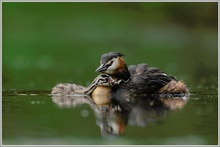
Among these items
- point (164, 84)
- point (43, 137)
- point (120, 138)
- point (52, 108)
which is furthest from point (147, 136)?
point (164, 84)

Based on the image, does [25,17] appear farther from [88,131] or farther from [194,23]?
[88,131]

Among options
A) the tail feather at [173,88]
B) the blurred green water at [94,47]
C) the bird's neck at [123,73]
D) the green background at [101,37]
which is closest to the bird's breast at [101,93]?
the bird's neck at [123,73]

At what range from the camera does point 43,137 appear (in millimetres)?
10984

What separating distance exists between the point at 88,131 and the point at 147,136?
91 centimetres

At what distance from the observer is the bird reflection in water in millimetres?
12117

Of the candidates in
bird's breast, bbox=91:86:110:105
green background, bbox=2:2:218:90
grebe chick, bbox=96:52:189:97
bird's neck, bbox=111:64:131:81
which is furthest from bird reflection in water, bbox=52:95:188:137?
green background, bbox=2:2:218:90

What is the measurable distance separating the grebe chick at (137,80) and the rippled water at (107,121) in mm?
739

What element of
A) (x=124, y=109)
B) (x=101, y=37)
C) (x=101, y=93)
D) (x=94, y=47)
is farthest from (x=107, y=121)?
(x=101, y=37)

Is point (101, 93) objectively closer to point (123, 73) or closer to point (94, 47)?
point (123, 73)

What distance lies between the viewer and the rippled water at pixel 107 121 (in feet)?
36.1

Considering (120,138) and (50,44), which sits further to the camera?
(50,44)

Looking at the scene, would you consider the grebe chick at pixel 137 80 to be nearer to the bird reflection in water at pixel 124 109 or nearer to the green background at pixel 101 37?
the bird reflection in water at pixel 124 109

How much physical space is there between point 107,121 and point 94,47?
63.8 feet

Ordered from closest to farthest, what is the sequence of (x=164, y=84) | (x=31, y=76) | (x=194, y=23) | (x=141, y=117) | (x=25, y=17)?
(x=141, y=117) → (x=164, y=84) → (x=31, y=76) → (x=25, y=17) → (x=194, y=23)
